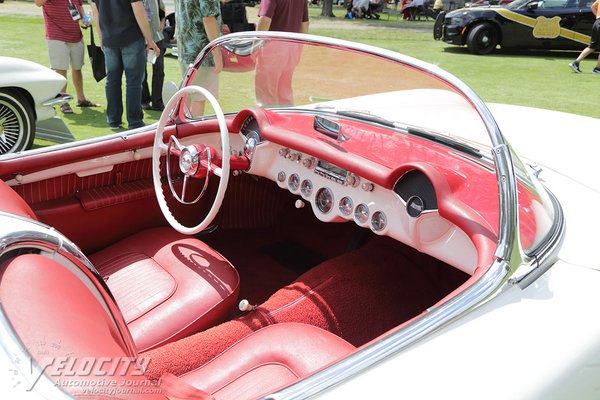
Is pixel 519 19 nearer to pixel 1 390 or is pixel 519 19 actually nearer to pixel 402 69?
pixel 402 69

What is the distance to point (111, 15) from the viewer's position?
5.17m

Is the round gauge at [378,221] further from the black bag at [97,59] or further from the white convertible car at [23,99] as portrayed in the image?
the black bag at [97,59]

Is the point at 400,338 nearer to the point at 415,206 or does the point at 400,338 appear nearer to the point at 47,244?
the point at 415,206

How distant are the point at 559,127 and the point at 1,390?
113 inches

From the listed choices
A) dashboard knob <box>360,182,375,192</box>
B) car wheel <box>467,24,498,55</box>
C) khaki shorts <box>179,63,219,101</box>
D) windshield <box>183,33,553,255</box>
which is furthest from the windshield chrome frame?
car wheel <box>467,24,498,55</box>

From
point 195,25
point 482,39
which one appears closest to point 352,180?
point 195,25

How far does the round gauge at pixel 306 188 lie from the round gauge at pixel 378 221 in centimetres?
39

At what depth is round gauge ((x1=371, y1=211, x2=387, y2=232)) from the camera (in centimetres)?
224

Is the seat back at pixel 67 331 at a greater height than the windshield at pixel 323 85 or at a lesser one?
lesser

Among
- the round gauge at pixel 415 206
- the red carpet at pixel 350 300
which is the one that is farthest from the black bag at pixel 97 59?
the round gauge at pixel 415 206

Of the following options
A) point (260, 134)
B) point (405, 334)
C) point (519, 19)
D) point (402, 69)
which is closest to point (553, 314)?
point (405, 334)

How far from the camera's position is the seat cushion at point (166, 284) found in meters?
2.15

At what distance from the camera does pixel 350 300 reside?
2414 mm

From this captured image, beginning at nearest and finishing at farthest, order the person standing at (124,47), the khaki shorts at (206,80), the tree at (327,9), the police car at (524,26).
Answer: the khaki shorts at (206,80), the person standing at (124,47), the police car at (524,26), the tree at (327,9)
